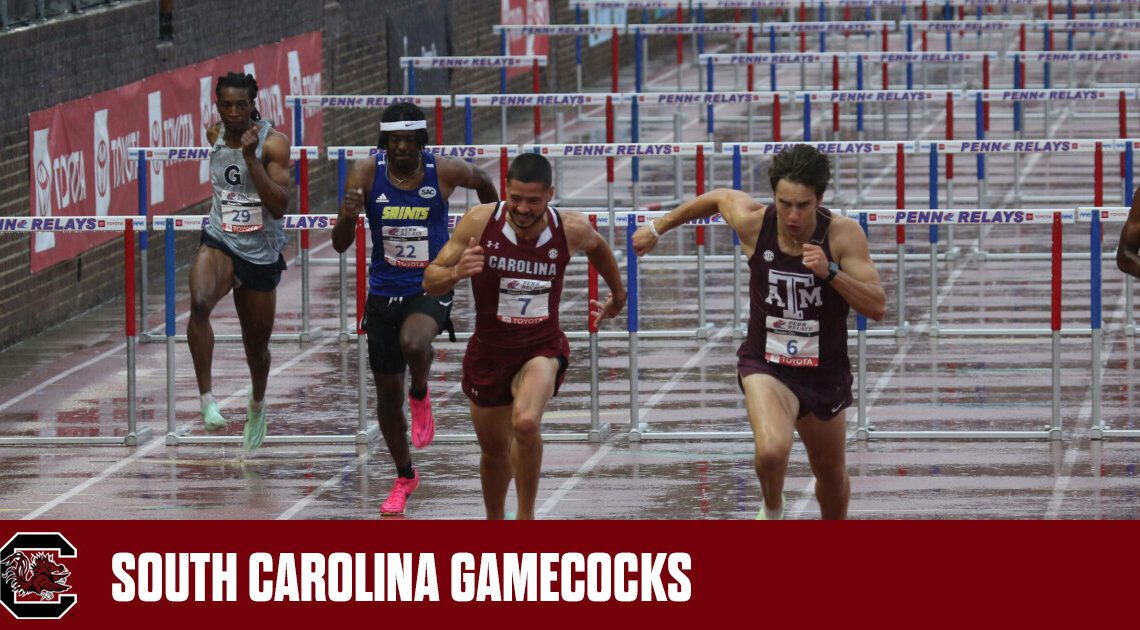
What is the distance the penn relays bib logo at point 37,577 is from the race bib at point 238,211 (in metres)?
4.67

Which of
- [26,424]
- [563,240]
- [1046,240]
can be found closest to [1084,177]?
[1046,240]

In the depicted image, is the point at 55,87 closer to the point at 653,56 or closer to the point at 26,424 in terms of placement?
the point at 26,424

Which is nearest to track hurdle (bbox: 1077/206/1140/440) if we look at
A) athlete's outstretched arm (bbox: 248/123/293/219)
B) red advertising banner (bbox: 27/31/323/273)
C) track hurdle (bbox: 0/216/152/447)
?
athlete's outstretched arm (bbox: 248/123/293/219)

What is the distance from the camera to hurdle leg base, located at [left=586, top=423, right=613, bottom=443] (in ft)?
46.7

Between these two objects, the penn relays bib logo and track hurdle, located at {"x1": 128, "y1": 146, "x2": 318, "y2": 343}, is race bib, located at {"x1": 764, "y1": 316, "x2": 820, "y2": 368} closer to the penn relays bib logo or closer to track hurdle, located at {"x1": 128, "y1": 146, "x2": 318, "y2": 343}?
the penn relays bib logo

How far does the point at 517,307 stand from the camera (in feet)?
34.9

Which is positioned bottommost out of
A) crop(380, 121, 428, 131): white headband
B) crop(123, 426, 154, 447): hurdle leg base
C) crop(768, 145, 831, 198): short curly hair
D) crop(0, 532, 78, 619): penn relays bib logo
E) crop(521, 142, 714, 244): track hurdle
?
crop(123, 426, 154, 447): hurdle leg base

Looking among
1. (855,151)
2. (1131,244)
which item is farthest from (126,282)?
(855,151)

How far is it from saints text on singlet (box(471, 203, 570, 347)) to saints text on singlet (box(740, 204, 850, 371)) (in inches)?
36.6

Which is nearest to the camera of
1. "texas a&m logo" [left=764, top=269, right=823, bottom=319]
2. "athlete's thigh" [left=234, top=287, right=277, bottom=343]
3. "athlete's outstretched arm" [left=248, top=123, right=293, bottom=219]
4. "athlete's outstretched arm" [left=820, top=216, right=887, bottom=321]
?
"athlete's outstretched arm" [left=820, top=216, right=887, bottom=321]

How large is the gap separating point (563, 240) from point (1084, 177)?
16.9 metres

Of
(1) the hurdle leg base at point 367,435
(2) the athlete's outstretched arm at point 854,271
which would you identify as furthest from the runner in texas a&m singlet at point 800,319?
(1) the hurdle leg base at point 367,435

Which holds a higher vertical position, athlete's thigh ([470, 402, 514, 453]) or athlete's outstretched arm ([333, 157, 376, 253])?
athlete's outstretched arm ([333, 157, 376, 253])

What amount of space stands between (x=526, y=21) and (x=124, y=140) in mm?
15510
